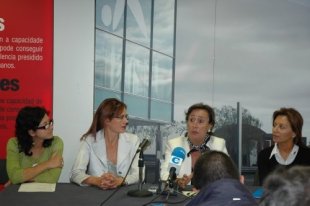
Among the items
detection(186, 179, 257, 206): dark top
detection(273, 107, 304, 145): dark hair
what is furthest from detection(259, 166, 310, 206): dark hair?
detection(273, 107, 304, 145): dark hair

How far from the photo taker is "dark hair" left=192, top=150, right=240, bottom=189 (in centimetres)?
168

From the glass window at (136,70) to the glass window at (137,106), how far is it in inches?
2.4

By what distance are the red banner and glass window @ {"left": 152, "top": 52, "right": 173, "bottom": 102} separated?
1280mm

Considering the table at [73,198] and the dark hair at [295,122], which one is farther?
the dark hair at [295,122]

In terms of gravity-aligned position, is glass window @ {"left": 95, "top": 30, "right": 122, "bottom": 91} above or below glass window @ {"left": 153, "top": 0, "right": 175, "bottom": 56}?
below

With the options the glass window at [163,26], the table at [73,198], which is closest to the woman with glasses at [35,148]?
the table at [73,198]

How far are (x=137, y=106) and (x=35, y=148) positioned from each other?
6.05 feet

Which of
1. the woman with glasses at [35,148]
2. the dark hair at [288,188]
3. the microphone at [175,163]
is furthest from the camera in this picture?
the woman with glasses at [35,148]

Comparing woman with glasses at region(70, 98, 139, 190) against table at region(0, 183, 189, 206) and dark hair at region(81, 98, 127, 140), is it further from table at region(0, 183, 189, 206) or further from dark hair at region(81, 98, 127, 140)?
table at region(0, 183, 189, 206)

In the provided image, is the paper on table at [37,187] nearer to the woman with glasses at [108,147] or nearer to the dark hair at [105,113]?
the woman with glasses at [108,147]

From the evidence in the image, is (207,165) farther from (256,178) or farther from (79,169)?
(256,178)

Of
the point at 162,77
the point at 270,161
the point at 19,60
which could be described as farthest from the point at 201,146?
the point at 19,60

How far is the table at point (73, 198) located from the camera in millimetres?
2508

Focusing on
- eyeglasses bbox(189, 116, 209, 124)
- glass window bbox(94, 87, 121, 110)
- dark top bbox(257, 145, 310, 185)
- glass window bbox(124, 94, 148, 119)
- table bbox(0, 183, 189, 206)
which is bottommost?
table bbox(0, 183, 189, 206)
